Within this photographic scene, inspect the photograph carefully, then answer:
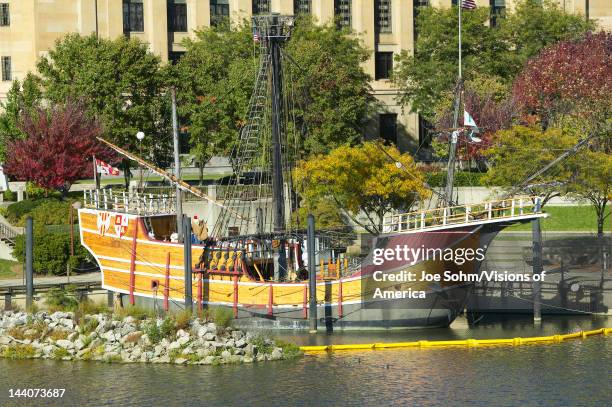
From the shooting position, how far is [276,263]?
180 feet

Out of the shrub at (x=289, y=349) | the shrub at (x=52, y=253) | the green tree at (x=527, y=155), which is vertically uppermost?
the green tree at (x=527, y=155)

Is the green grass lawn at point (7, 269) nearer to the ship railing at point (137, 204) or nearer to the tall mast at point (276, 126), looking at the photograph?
the ship railing at point (137, 204)

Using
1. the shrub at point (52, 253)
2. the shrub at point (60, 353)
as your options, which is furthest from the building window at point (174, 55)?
the shrub at point (60, 353)

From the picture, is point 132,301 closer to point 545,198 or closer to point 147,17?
point 545,198

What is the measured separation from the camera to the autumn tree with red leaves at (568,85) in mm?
79188

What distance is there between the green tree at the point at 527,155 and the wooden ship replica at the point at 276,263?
11238mm

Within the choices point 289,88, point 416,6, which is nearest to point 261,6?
point 416,6

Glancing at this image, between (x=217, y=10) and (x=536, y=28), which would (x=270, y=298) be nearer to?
(x=536, y=28)

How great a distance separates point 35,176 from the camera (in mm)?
76750

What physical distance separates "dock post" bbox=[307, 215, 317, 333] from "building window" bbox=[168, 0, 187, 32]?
5502 centimetres

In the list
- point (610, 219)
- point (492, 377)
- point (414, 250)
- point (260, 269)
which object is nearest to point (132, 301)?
point (260, 269)

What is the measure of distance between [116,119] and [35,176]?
9502 millimetres

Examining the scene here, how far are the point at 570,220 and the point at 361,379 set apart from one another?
3083 cm

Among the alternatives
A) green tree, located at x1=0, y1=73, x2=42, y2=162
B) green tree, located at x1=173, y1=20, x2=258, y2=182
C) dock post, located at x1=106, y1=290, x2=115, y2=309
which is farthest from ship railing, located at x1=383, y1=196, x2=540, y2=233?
green tree, located at x1=0, y1=73, x2=42, y2=162
